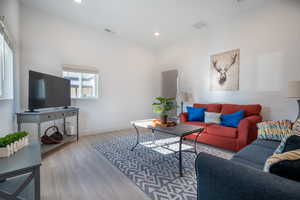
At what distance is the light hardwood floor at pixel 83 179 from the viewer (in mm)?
1560

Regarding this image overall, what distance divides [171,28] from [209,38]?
1077 millimetres

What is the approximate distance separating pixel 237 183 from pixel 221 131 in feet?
7.65

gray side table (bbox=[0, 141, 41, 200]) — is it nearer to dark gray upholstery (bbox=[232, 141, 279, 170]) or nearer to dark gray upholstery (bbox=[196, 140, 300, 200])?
dark gray upholstery (bbox=[196, 140, 300, 200])

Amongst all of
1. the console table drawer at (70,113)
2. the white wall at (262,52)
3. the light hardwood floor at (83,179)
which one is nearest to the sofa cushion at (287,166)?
the light hardwood floor at (83,179)

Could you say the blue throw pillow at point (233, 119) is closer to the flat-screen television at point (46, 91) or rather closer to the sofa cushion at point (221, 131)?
the sofa cushion at point (221, 131)

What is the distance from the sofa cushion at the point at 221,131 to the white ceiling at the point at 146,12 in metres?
2.50

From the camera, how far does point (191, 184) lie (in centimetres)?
176

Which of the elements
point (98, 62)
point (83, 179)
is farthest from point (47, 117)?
point (98, 62)

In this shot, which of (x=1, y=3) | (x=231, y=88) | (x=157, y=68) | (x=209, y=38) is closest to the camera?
(x=1, y=3)

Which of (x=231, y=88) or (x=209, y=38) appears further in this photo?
(x=209, y=38)

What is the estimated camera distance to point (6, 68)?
7.66ft

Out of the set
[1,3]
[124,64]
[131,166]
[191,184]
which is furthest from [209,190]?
[124,64]

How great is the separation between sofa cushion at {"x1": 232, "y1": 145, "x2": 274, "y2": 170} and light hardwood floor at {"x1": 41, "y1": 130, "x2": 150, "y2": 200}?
111cm

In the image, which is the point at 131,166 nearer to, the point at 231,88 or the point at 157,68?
the point at 231,88
